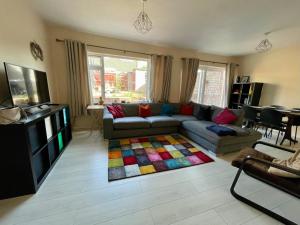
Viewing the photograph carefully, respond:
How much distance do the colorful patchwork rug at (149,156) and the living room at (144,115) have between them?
0.09 ft

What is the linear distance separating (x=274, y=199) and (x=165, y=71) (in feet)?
11.7

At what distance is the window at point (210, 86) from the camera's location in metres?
5.10

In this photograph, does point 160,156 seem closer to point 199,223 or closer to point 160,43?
point 199,223

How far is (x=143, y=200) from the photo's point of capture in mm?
1533

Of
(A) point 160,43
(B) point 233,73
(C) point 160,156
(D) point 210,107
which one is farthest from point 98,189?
(B) point 233,73

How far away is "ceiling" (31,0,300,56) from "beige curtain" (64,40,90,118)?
1.45 ft

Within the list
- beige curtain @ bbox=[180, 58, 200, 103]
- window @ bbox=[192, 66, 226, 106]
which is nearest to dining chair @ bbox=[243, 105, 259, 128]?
window @ bbox=[192, 66, 226, 106]

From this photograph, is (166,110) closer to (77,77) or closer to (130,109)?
(130,109)

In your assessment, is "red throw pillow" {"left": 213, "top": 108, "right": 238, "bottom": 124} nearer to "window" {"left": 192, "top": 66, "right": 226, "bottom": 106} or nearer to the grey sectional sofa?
the grey sectional sofa

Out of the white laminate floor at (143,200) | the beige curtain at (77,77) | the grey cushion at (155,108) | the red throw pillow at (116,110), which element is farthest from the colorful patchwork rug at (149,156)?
the beige curtain at (77,77)

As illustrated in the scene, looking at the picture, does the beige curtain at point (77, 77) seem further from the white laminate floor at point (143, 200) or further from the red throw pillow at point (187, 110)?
the red throw pillow at point (187, 110)

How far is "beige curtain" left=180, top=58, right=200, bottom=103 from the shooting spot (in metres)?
4.44

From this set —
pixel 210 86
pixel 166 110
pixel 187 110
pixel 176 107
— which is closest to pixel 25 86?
pixel 166 110

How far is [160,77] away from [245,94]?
3.13m
